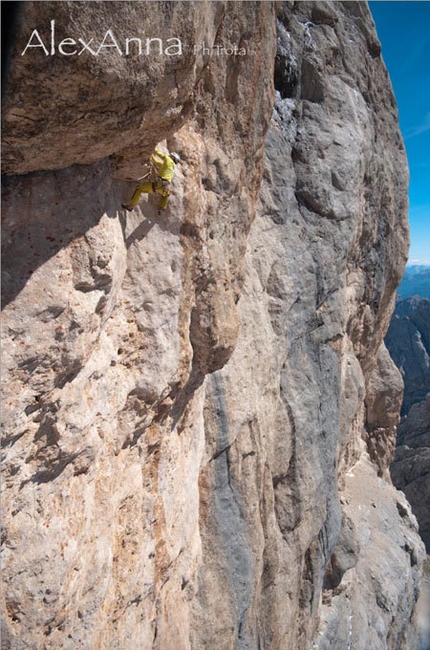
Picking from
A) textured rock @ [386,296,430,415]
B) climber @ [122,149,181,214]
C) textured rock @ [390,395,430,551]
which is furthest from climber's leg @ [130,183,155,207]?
textured rock @ [386,296,430,415]

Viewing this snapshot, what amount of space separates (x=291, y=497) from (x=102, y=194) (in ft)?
26.0

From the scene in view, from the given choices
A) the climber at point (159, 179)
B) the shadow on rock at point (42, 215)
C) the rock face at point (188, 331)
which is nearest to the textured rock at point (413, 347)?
the rock face at point (188, 331)

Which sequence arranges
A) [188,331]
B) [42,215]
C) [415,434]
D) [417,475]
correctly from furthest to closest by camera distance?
[415,434]
[417,475]
[188,331]
[42,215]

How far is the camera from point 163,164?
4.67 meters

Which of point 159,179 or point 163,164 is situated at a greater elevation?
point 163,164

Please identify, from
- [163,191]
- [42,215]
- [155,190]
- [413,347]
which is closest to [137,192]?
[155,190]

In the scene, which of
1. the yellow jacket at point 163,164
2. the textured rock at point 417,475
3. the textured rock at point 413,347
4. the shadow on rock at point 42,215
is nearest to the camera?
the shadow on rock at point 42,215

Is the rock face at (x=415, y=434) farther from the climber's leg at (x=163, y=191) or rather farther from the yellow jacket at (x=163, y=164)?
the yellow jacket at (x=163, y=164)

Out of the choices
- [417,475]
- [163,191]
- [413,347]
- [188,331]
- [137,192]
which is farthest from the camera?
[413,347]

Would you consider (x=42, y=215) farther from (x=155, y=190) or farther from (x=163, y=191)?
(x=163, y=191)

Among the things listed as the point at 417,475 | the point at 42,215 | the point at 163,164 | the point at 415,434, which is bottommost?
the point at 417,475

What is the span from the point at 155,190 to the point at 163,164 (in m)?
0.30

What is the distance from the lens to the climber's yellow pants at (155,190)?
4.67m

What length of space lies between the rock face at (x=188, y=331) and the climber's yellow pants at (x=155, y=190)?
0.48 ft
